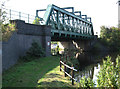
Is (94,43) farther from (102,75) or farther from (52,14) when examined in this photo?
(102,75)

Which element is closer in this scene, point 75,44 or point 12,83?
point 12,83

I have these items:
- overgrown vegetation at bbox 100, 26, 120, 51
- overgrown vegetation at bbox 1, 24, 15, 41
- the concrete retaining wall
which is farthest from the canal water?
overgrown vegetation at bbox 100, 26, 120, 51

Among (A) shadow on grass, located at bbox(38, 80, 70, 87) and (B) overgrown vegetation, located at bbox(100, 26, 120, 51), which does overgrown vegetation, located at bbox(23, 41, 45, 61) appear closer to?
(A) shadow on grass, located at bbox(38, 80, 70, 87)

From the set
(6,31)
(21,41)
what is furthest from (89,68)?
(6,31)

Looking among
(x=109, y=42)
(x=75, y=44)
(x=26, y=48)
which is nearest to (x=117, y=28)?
(x=109, y=42)

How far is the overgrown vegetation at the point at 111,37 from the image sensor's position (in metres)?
53.5

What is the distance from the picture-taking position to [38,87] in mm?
8219

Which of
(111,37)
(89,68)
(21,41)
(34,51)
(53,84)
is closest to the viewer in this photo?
(53,84)

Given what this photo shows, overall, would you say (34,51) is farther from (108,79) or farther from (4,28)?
(108,79)

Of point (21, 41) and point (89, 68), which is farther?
point (89, 68)

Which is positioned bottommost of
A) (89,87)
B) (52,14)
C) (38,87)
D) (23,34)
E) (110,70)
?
(38,87)

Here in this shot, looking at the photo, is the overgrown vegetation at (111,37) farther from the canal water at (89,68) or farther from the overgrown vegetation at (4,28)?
the overgrown vegetation at (4,28)

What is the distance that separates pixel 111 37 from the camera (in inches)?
2121

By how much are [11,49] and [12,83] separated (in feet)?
18.1
